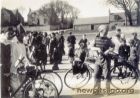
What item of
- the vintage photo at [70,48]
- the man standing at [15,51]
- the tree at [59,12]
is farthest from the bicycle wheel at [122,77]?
the man standing at [15,51]

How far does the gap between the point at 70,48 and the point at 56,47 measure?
75mm

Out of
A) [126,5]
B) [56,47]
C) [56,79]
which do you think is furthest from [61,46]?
Answer: [126,5]

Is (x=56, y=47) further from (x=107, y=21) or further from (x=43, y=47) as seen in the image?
(x=107, y=21)

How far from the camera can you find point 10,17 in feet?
5.88

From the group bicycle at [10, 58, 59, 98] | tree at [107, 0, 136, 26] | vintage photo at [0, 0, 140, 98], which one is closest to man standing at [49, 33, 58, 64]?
vintage photo at [0, 0, 140, 98]

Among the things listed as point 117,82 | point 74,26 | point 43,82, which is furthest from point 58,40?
point 117,82

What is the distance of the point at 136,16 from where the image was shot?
175cm

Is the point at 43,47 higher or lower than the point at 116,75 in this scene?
higher

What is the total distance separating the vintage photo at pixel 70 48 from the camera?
5.77 ft

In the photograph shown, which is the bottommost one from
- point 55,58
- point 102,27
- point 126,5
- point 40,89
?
point 40,89

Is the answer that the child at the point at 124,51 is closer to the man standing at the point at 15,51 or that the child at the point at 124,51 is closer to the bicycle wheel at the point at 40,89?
the bicycle wheel at the point at 40,89

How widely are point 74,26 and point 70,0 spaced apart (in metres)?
0.13

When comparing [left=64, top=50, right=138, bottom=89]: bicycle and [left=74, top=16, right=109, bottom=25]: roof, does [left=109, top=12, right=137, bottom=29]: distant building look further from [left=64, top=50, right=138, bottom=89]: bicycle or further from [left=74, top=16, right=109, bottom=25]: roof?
[left=64, top=50, right=138, bottom=89]: bicycle

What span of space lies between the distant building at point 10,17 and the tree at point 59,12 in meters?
0.12
